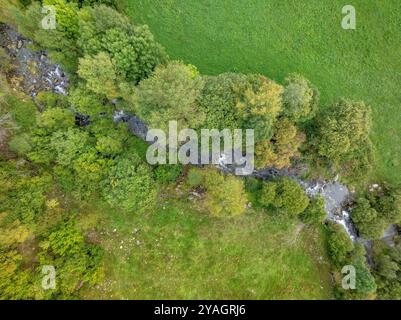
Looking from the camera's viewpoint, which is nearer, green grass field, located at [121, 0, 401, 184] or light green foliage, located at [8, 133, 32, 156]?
light green foliage, located at [8, 133, 32, 156]

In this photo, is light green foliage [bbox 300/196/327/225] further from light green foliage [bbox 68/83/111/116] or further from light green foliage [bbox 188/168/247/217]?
light green foliage [bbox 68/83/111/116]

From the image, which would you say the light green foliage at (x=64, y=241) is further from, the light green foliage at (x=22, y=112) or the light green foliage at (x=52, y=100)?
the light green foliage at (x=52, y=100)

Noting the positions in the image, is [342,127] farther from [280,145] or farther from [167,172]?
[167,172]

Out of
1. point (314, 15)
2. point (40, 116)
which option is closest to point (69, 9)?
point (40, 116)

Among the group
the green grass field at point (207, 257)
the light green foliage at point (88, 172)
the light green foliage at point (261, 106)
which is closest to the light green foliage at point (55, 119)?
the light green foliage at point (88, 172)

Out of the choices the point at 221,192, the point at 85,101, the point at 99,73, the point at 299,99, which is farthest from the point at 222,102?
the point at 85,101

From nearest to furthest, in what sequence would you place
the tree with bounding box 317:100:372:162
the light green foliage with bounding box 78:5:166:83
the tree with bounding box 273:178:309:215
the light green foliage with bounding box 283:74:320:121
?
the light green foliage with bounding box 78:5:166:83 < the light green foliage with bounding box 283:74:320:121 < the tree with bounding box 317:100:372:162 < the tree with bounding box 273:178:309:215

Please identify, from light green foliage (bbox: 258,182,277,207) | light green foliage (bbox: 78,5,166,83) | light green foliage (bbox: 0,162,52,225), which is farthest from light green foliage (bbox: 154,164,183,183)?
light green foliage (bbox: 0,162,52,225)

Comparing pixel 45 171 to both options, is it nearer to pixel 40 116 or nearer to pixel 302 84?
pixel 40 116
